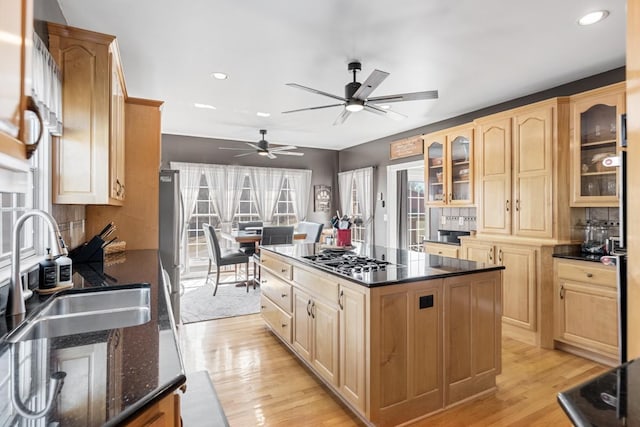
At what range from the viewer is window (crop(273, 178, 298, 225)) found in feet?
22.9

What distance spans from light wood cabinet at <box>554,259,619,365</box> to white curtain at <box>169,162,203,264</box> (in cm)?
547

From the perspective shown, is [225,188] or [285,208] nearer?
[225,188]

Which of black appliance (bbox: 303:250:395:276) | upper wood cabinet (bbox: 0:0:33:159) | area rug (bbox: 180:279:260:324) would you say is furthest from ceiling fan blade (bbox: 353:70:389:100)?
area rug (bbox: 180:279:260:324)

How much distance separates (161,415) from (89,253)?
83.6 inches

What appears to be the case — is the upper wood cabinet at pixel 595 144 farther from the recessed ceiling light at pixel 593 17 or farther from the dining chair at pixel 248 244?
the dining chair at pixel 248 244

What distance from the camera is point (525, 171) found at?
11.2 ft

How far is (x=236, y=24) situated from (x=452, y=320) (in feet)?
8.10

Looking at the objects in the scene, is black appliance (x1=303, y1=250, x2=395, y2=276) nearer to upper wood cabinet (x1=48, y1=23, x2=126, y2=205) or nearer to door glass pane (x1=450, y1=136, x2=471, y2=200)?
upper wood cabinet (x1=48, y1=23, x2=126, y2=205)

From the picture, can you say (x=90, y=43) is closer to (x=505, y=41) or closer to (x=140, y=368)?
(x=140, y=368)

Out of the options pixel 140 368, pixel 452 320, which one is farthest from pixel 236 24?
pixel 452 320

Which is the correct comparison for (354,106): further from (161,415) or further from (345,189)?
(345,189)

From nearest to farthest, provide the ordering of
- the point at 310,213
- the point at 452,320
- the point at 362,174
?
the point at 452,320
the point at 362,174
the point at 310,213

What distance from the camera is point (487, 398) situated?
2277 millimetres

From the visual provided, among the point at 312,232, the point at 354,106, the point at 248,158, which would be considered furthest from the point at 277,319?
the point at 248,158
